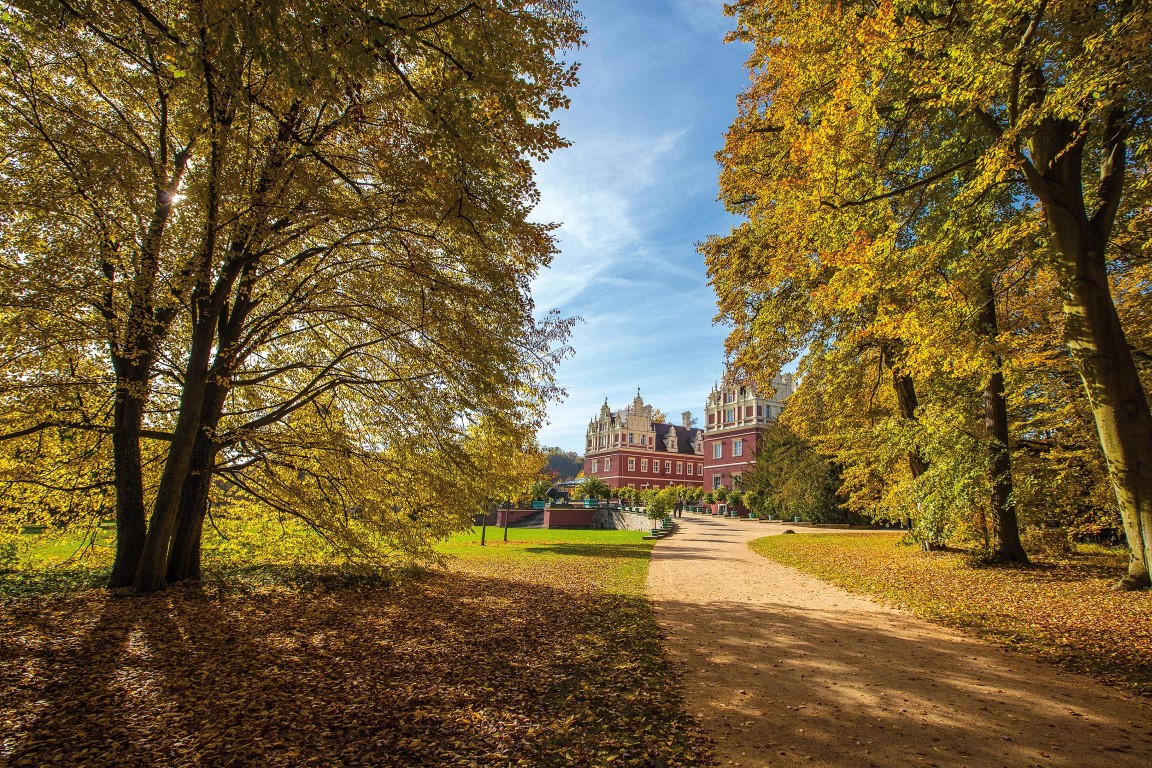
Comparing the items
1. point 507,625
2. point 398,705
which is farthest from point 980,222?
point 398,705

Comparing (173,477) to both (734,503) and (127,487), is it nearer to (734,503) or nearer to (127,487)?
(127,487)

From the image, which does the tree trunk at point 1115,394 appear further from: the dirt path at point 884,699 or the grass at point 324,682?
the grass at point 324,682

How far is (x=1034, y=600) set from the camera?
8453mm

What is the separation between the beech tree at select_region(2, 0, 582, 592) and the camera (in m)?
4.72

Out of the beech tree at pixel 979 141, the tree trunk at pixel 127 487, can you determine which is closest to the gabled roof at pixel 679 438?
the beech tree at pixel 979 141

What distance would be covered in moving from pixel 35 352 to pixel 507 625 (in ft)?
23.8

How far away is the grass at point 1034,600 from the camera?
580 cm

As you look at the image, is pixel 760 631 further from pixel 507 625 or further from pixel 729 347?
pixel 729 347

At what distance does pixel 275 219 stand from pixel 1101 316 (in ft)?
36.3

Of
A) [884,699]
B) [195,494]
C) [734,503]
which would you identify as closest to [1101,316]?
[884,699]

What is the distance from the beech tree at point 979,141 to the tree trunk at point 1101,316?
2 cm

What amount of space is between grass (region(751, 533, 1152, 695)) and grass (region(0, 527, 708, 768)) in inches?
175

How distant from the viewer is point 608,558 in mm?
17422

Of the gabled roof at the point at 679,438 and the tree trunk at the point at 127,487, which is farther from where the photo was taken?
the gabled roof at the point at 679,438
